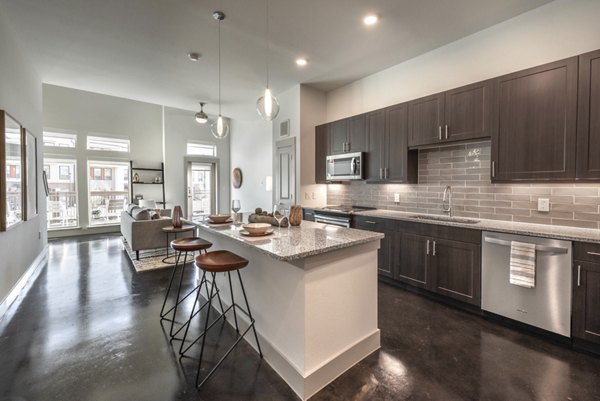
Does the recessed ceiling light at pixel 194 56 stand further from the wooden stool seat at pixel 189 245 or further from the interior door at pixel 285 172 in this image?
the wooden stool seat at pixel 189 245

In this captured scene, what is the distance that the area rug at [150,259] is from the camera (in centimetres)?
429

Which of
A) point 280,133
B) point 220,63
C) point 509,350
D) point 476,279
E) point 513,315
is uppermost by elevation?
point 220,63

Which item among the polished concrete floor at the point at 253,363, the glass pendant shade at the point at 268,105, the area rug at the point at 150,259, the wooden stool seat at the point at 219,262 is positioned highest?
the glass pendant shade at the point at 268,105

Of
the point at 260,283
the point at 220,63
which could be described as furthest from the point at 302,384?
the point at 220,63

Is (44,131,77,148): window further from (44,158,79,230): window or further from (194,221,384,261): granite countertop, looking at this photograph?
(194,221,384,261): granite countertop

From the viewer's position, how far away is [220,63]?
13.0 feet

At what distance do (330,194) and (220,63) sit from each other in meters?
2.81

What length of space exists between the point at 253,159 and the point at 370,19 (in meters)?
5.16

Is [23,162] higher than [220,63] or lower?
lower

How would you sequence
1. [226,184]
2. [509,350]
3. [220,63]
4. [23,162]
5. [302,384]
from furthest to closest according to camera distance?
1. [226,184]
2. [220,63]
3. [23,162]
4. [509,350]
5. [302,384]

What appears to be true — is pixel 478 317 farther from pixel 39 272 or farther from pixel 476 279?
pixel 39 272

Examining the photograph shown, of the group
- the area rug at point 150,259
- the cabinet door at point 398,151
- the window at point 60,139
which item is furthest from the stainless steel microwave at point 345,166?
the window at point 60,139

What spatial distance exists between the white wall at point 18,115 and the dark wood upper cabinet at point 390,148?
4.30m

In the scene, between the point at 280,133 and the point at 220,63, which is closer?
the point at 220,63
